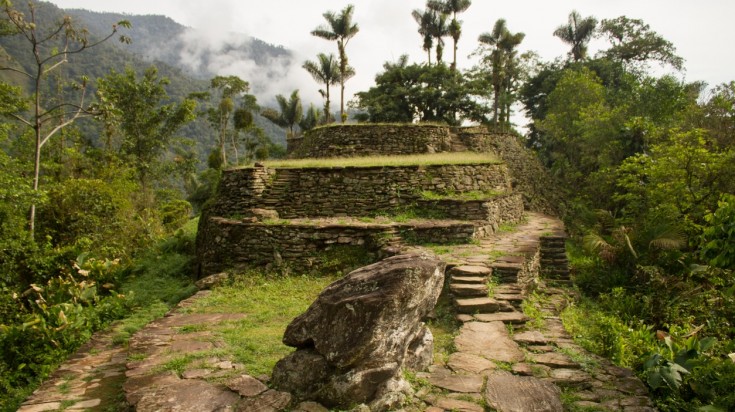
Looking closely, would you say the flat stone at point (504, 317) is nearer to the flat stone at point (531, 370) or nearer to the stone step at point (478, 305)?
the stone step at point (478, 305)

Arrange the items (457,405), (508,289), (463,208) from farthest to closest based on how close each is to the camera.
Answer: (463,208), (508,289), (457,405)

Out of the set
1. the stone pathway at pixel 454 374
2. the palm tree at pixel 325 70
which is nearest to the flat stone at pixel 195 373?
the stone pathway at pixel 454 374

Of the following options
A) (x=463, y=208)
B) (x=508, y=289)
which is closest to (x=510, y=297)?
(x=508, y=289)

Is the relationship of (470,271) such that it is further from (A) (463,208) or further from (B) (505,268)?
(A) (463,208)

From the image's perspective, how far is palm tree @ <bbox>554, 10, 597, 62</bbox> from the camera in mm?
29984

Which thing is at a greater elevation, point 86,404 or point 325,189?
point 325,189

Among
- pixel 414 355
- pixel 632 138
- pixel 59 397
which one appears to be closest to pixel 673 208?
pixel 632 138

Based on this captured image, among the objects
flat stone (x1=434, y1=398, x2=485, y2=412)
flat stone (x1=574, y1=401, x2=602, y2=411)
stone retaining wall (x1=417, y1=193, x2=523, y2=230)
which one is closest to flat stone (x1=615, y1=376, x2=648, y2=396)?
flat stone (x1=574, y1=401, x2=602, y2=411)

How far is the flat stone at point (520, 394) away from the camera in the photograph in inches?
141

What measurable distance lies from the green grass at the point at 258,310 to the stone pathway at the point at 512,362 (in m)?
1.88

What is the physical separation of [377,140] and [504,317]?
11711 mm

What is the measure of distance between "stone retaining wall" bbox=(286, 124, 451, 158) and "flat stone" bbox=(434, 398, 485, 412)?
1291 centimetres

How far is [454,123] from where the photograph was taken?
81.8ft

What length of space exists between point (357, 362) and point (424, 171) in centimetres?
784
